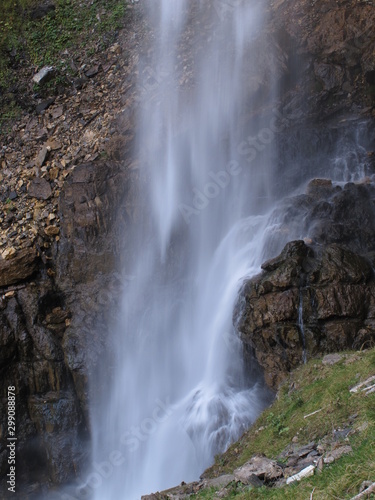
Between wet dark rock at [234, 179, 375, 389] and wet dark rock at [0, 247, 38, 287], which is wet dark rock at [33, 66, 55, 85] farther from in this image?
wet dark rock at [234, 179, 375, 389]

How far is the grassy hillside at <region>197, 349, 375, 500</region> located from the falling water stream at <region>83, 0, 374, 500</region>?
59.2 inches

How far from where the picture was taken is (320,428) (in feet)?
17.3

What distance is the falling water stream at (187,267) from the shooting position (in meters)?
9.02

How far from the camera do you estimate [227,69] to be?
46.5ft

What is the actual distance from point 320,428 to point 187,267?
6.28m

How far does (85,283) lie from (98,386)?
2.27m

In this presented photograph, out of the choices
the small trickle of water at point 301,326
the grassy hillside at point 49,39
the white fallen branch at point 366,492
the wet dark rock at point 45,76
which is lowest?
the white fallen branch at point 366,492

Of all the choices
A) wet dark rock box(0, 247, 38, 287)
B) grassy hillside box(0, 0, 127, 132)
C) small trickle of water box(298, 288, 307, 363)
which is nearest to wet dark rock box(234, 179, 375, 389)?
small trickle of water box(298, 288, 307, 363)

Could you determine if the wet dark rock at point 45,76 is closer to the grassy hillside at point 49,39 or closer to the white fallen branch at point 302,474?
the grassy hillside at point 49,39

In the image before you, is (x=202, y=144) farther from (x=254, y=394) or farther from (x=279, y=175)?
(x=254, y=394)

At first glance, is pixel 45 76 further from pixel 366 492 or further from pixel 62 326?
pixel 366 492

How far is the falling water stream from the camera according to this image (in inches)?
355

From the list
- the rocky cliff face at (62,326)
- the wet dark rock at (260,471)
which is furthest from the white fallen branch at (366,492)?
the rocky cliff face at (62,326)

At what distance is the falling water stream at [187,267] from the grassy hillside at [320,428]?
59.2 inches
